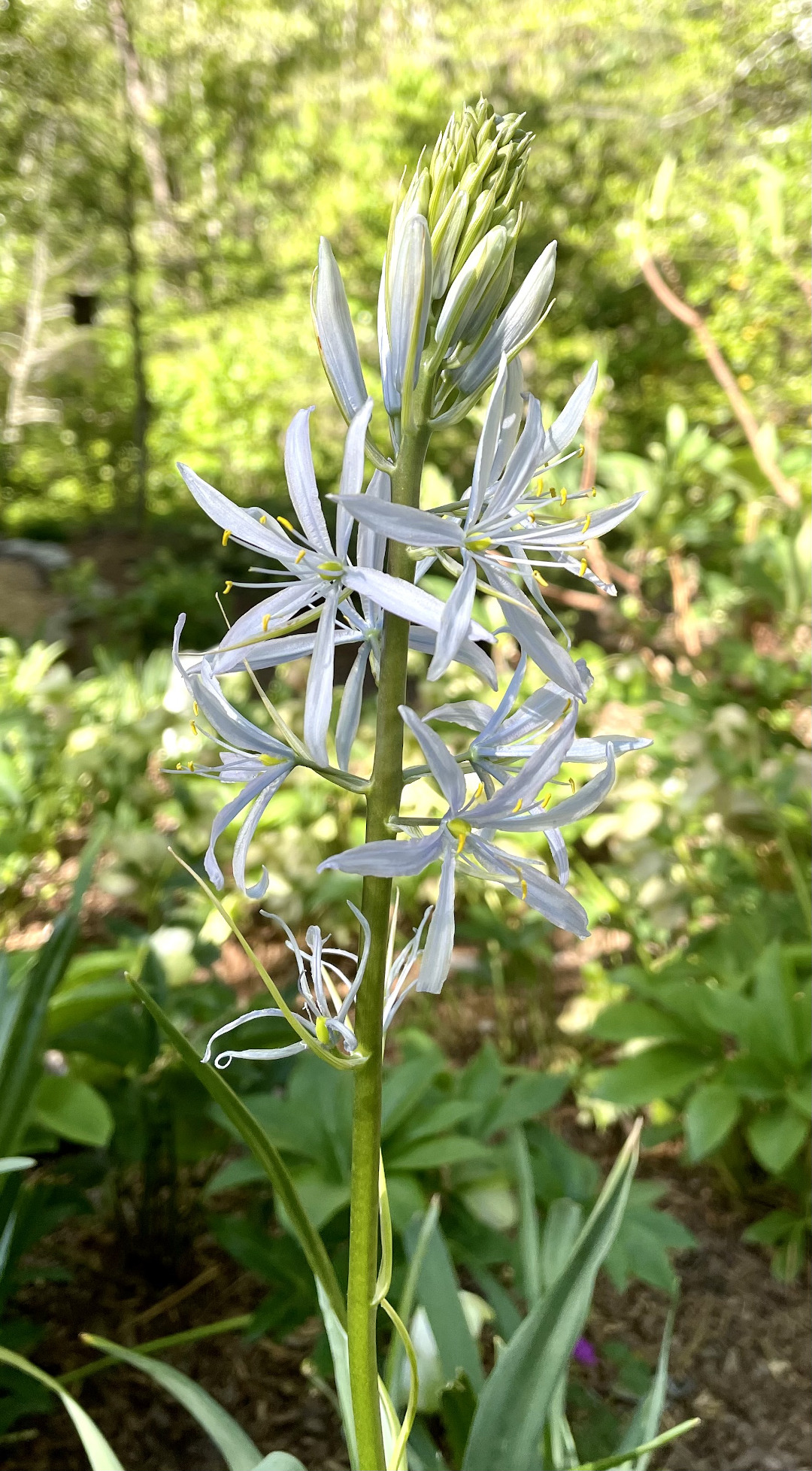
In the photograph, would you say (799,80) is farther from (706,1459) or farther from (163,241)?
(706,1459)

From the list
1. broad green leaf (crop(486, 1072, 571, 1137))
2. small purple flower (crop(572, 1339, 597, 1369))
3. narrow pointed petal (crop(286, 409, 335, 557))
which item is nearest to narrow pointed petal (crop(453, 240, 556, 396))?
narrow pointed petal (crop(286, 409, 335, 557))

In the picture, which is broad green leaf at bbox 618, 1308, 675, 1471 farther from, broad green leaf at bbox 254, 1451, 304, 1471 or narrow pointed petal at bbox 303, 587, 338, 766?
narrow pointed petal at bbox 303, 587, 338, 766

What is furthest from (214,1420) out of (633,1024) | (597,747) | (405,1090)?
(633,1024)

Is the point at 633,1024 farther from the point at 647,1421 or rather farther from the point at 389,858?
the point at 389,858

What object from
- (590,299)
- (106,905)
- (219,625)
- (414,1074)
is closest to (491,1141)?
(414,1074)

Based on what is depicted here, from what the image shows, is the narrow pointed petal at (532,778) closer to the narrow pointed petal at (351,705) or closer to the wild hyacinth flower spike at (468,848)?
the wild hyacinth flower spike at (468,848)
